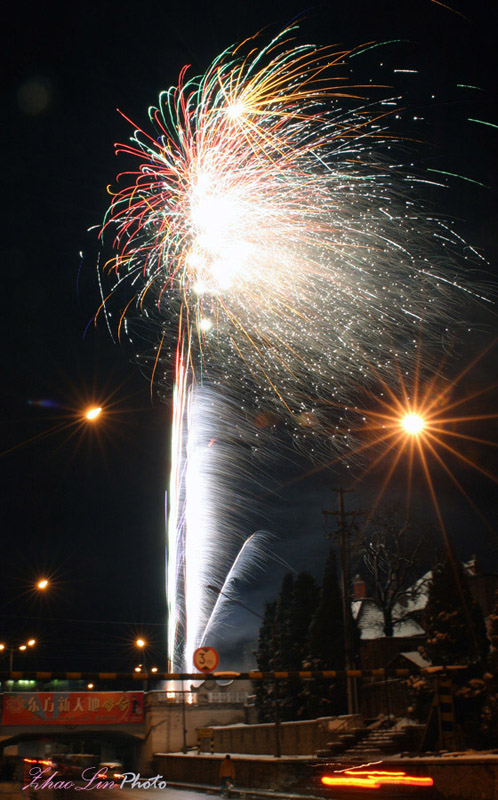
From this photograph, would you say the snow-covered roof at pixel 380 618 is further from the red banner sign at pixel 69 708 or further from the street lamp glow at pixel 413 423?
the street lamp glow at pixel 413 423

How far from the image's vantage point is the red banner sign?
4869 centimetres

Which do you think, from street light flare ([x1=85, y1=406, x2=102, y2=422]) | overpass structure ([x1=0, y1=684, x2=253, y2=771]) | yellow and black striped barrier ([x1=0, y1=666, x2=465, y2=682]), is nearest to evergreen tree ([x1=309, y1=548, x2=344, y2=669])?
overpass structure ([x1=0, y1=684, x2=253, y2=771])

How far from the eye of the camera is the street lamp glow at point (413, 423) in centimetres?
1948

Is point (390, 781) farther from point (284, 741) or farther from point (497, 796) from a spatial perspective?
point (284, 741)

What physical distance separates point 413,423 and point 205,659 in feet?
30.0

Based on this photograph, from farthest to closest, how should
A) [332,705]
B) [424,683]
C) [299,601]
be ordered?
[299,601] < [332,705] < [424,683]

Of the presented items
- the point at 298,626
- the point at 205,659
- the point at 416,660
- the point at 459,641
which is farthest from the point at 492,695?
the point at 298,626

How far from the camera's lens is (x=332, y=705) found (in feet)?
128

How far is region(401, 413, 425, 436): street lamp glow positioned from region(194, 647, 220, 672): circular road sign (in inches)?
344

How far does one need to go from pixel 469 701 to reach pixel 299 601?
891 inches

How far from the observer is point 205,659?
21.3 metres

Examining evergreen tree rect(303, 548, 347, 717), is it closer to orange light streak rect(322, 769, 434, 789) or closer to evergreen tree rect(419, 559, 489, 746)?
evergreen tree rect(419, 559, 489, 746)

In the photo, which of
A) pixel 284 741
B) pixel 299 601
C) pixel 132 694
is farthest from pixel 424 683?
pixel 132 694

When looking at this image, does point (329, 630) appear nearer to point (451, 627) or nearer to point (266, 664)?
point (451, 627)
